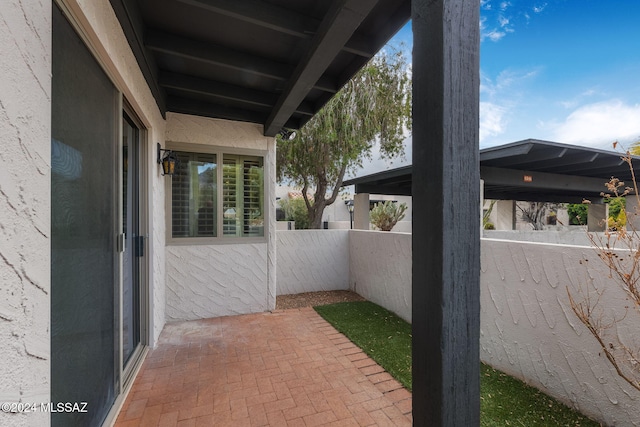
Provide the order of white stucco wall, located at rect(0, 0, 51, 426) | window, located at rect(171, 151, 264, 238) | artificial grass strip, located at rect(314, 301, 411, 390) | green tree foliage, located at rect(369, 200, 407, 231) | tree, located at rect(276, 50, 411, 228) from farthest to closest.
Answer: green tree foliage, located at rect(369, 200, 407, 231) → tree, located at rect(276, 50, 411, 228) → window, located at rect(171, 151, 264, 238) → artificial grass strip, located at rect(314, 301, 411, 390) → white stucco wall, located at rect(0, 0, 51, 426)

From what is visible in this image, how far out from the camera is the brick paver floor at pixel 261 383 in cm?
222

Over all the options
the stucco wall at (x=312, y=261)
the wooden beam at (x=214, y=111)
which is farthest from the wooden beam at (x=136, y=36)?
the stucco wall at (x=312, y=261)

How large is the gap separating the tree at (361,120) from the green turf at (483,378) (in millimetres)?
4394

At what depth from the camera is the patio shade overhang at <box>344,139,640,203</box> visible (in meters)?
5.39

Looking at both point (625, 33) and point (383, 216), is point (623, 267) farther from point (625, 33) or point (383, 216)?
point (383, 216)

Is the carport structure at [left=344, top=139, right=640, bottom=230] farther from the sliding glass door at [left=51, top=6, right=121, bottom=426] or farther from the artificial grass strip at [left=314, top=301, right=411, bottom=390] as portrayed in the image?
the sliding glass door at [left=51, top=6, right=121, bottom=426]

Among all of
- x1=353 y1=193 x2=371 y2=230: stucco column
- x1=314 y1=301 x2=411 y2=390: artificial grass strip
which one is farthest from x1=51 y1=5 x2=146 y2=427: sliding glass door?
x1=353 y1=193 x2=371 y2=230: stucco column

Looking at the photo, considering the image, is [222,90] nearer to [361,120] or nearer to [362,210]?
[361,120]

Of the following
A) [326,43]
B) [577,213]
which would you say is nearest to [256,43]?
[326,43]

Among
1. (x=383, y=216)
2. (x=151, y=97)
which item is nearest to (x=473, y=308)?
(x=151, y=97)

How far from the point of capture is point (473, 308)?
116 cm

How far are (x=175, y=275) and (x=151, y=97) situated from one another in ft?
8.12

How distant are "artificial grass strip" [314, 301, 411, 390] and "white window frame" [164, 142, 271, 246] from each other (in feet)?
5.82

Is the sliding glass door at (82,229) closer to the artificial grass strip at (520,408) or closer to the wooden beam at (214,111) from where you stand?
the wooden beam at (214,111)
